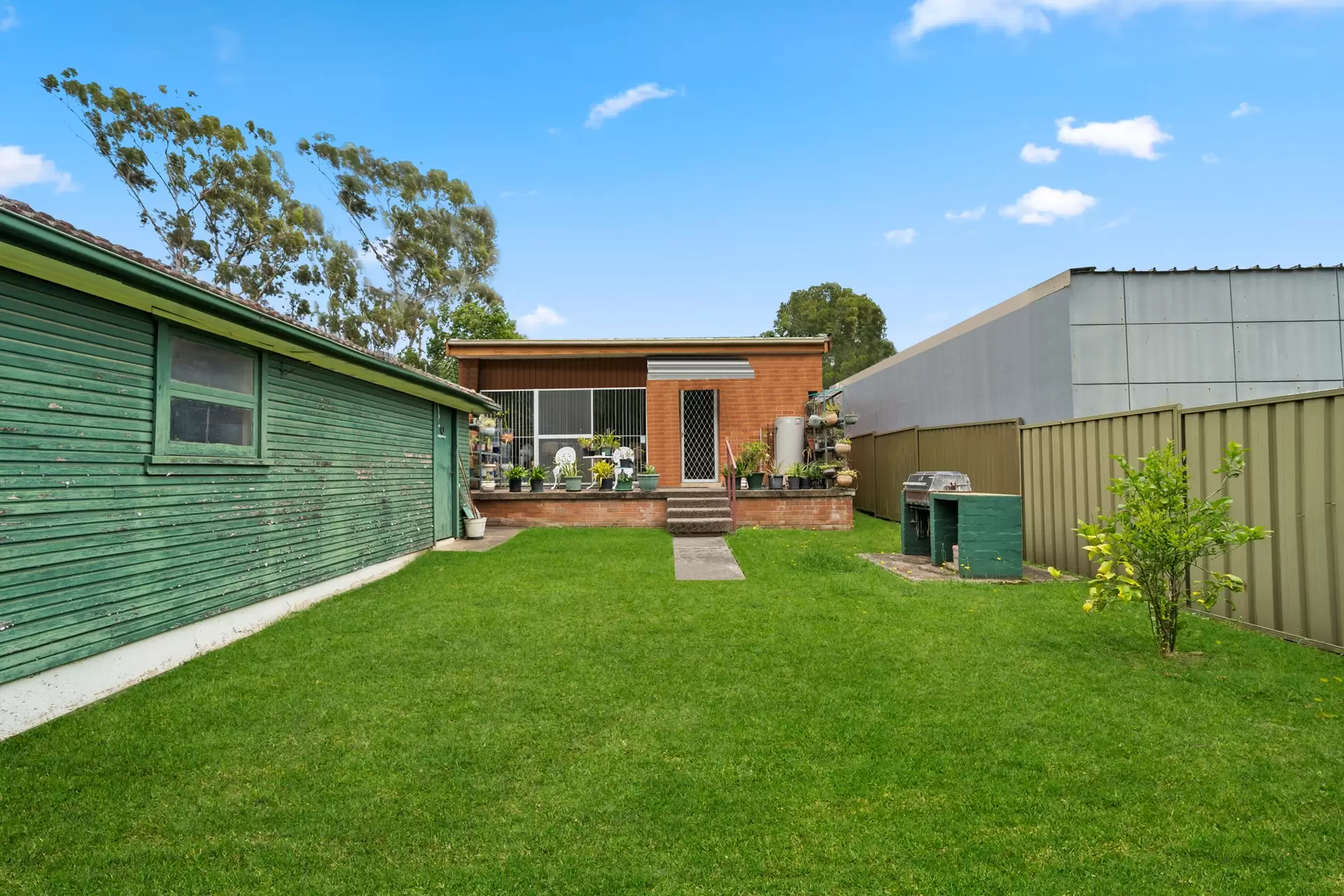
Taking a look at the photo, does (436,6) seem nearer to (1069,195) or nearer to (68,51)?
(68,51)

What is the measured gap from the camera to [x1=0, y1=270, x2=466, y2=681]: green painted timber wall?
353 centimetres

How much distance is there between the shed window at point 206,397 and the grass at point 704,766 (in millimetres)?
1569

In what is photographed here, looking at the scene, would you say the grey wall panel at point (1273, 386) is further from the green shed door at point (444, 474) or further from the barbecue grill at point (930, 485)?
the green shed door at point (444, 474)

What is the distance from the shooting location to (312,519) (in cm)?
640

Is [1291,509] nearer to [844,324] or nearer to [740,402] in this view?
[740,402]

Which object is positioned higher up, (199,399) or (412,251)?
(412,251)

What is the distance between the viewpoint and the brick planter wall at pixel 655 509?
11742mm

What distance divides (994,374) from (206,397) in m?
11.5

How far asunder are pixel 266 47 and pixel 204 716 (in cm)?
2761

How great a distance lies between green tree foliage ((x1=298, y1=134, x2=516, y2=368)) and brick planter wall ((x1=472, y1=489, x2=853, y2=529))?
1992 cm

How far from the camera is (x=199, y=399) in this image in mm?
4906

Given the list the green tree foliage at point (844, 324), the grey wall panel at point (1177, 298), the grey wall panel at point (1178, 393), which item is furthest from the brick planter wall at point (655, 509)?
the green tree foliage at point (844, 324)

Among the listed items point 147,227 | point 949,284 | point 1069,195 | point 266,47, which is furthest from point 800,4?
point 1069,195

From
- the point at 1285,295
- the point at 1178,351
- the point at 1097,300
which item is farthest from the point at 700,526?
the point at 1285,295
